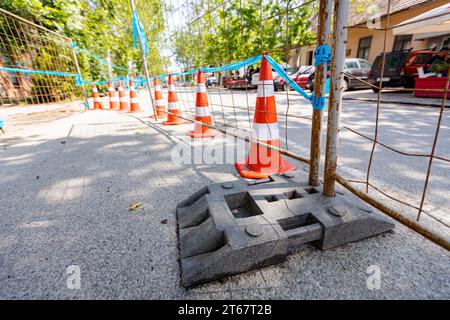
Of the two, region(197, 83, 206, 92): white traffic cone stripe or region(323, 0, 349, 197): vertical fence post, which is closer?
region(323, 0, 349, 197): vertical fence post

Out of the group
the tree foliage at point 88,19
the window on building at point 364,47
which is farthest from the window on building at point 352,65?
the tree foliage at point 88,19

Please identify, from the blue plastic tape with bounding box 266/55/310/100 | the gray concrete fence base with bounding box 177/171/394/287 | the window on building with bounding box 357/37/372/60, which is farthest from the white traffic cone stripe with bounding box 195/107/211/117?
the window on building with bounding box 357/37/372/60

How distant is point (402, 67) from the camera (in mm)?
9086

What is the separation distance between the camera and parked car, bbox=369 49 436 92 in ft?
27.7

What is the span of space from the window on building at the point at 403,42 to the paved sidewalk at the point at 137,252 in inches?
701

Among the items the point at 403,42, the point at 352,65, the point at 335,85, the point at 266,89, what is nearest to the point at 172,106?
the point at 266,89

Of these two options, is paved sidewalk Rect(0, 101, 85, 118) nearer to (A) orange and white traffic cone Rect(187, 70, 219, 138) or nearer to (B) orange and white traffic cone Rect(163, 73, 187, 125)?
(B) orange and white traffic cone Rect(163, 73, 187, 125)

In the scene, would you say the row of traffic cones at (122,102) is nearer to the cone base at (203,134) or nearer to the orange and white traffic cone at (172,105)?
the orange and white traffic cone at (172,105)

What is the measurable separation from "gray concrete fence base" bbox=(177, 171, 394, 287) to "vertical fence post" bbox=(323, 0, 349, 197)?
7.3 inches

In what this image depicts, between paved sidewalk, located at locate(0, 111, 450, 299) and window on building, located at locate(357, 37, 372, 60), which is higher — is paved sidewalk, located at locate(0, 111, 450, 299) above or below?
below

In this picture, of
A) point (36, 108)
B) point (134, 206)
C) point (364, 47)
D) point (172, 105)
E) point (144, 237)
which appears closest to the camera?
point (144, 237)

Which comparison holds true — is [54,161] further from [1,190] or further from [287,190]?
[287,190]

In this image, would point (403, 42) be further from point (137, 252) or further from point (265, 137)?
point (137, 252)

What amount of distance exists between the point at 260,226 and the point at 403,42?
18.9 metres
